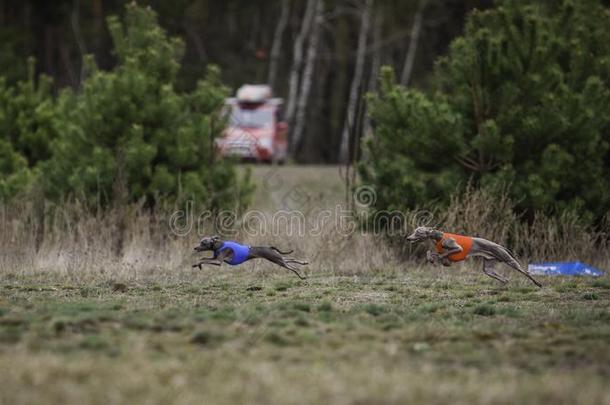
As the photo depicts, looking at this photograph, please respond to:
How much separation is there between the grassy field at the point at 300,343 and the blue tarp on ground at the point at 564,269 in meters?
1.59

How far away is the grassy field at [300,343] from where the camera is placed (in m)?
6.16

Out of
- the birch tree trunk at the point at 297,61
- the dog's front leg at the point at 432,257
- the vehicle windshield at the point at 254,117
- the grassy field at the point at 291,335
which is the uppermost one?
the birch tree trunk at the point at 297,61

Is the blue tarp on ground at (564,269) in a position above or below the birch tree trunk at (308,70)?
below

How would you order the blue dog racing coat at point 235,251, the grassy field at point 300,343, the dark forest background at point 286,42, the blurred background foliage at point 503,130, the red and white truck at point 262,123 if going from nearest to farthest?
the grassy field at point 300,343, the blue dog racing coat at point 235,251, the blurred background foliage at point 503,130, the red and white truck at point 262,123, the dark forest background at point 286,42

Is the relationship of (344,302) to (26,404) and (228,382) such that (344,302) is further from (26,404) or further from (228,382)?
(26,404)

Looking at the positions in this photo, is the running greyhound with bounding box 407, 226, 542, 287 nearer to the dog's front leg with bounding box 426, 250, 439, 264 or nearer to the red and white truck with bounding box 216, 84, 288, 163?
the dog's front leg with bounding box 426, 250, 439, 264

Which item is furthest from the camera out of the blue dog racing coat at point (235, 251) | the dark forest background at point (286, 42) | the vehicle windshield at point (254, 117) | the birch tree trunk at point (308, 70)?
the dark forest background at point (286, 42)

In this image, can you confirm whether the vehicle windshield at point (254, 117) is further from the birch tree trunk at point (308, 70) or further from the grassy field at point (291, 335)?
the grassy field at point (291, 335)

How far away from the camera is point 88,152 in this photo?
666 inches

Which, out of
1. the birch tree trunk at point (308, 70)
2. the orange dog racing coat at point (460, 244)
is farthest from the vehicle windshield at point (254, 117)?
the orange dog racing coat at point (460, 244)

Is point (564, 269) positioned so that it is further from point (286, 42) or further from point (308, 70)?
point (286, 42)

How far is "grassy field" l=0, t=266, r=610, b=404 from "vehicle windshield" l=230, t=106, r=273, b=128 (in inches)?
962

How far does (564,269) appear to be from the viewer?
13930mm

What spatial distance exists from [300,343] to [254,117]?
96.5 ft
